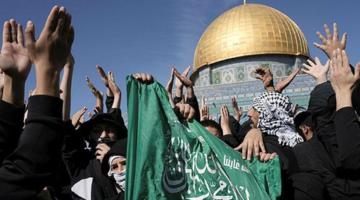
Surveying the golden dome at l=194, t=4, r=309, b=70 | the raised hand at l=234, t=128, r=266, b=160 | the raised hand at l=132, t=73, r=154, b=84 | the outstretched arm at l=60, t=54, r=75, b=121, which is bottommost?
the raised hand at l=234, t=128, r=266, b=160

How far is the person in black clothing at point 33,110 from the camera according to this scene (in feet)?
3.73

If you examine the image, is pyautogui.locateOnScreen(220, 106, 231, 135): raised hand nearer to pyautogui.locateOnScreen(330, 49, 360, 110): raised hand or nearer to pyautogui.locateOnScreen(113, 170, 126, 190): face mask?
pyautogui.locateOnScreen(113, 170, 126, 190): face mask

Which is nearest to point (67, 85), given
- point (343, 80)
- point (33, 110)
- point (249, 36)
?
point (343, 80)

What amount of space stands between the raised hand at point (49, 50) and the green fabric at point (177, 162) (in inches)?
26.7

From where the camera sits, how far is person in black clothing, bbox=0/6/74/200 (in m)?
1.14

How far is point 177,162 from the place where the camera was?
6.44 ft

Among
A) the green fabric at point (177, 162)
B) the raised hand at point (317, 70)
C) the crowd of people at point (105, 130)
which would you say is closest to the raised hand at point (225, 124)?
the crowd of people at point (105, 130)

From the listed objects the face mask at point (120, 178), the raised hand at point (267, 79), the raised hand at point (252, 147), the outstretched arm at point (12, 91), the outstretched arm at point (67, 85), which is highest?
the raised hand at point (267, 79)

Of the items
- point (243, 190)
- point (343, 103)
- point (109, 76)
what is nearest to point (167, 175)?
point (243, 190)

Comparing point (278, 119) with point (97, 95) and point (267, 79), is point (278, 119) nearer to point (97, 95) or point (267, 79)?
point (267, 79)

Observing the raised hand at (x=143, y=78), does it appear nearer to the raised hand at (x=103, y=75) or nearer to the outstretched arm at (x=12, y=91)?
the outstretched arm at (x=12, y=91)

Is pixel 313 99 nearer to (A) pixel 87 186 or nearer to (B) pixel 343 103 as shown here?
(B) pixel 343 103

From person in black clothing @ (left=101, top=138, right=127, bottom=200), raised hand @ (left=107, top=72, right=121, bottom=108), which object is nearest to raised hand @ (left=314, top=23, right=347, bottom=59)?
person in black clothing @ (left=101, top=138, right=127, bottom=200)

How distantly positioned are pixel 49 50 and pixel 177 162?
90 cm
